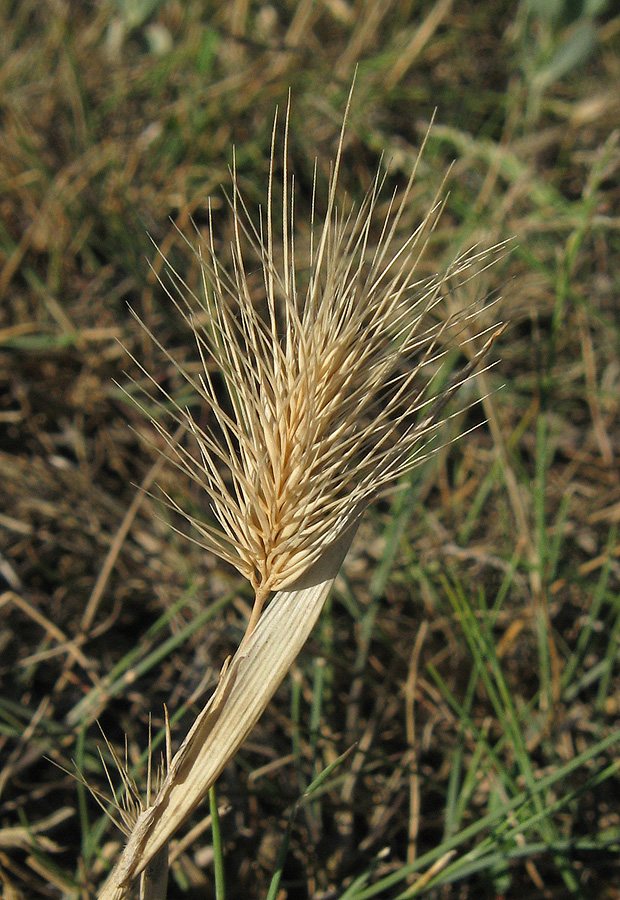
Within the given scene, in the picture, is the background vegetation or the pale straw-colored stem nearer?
the pale straw-colored stem

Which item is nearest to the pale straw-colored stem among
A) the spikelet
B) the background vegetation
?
the spikelet

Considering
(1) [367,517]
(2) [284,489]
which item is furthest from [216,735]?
(1) [367,517]

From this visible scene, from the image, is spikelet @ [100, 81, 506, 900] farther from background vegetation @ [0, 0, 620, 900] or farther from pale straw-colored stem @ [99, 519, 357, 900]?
background vegetation @ [0, 0, 620, 900]

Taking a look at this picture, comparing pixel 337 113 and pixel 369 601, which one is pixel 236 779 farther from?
pixel 337 113

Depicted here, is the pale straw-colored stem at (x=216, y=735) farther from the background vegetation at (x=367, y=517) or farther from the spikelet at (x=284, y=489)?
A: the background vegetation at (x=367, y=517)

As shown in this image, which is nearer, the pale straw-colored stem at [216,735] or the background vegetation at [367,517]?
the pale straw-colored stem at [216,735]

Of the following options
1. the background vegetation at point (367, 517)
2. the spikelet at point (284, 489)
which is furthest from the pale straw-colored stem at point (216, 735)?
the background vegetation at point (367, 517)
